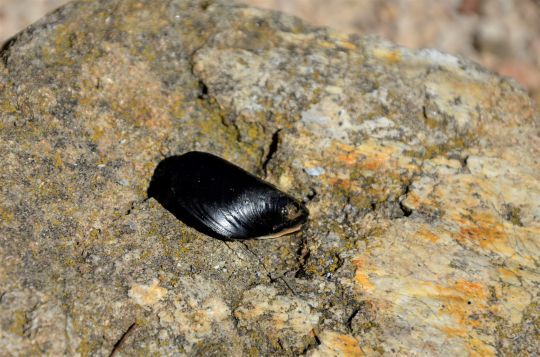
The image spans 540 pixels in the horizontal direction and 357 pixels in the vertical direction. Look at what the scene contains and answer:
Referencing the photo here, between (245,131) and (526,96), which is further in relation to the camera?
(526,96)

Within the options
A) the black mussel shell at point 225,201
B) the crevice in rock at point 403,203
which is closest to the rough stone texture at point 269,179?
the crevice in rock at point 403,203

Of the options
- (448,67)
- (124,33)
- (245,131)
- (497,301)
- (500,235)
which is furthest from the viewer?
(448,67)

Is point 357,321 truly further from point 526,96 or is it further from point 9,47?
point 9,47

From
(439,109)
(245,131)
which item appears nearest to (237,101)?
(245,131)

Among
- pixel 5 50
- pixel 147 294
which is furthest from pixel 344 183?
pixel 5 50

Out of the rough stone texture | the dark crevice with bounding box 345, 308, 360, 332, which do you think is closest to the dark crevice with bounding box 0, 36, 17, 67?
the rough stone texture

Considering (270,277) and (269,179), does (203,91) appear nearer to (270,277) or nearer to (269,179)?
(269,179)

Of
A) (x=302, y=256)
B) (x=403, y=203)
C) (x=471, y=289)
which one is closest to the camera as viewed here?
(x=471, y=289)

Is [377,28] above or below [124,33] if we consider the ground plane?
below
